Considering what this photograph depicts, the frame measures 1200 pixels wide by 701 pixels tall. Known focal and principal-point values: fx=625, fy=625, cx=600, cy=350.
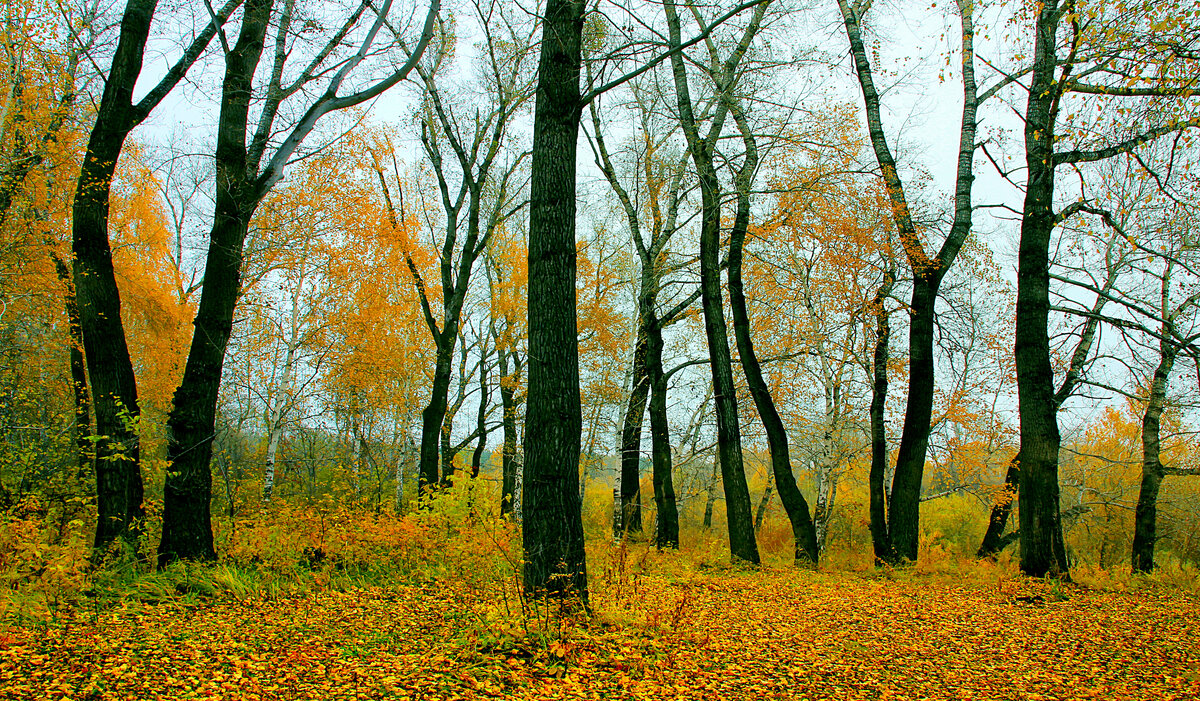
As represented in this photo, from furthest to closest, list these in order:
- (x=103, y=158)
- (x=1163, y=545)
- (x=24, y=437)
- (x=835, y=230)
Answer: (x=1163, y=545)
(x=24, y=437)
(x=835, y=230)
(x=103, y=158)

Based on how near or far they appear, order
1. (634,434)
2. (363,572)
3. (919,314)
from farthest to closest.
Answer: (634,434), (919,314), (363,572)

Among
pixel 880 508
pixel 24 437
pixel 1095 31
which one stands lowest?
pixel 880 508

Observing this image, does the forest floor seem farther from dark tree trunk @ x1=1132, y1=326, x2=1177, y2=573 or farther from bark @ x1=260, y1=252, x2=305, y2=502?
bark @ x1=260, y1=252, x2=305, y2=502

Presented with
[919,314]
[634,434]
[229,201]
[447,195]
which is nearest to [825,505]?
[634,434]

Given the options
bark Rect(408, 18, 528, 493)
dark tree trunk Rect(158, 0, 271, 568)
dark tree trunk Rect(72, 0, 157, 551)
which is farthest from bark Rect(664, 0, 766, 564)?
dark tree trunk Rect(72, 0, 157, 551)

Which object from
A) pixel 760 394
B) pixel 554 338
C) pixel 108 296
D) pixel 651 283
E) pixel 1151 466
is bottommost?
pixel 1151 466

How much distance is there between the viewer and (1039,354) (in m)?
7.71

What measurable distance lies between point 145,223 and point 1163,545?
3434cm

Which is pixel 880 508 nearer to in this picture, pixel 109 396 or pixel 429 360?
pixel 109 396

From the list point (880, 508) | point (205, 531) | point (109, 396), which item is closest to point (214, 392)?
point (109, 396)

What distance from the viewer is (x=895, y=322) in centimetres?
1188

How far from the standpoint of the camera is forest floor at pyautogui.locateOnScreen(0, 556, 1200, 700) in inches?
126

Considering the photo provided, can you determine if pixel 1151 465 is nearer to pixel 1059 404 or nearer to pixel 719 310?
pixel 1059 404

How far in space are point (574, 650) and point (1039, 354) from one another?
7.11 meters
